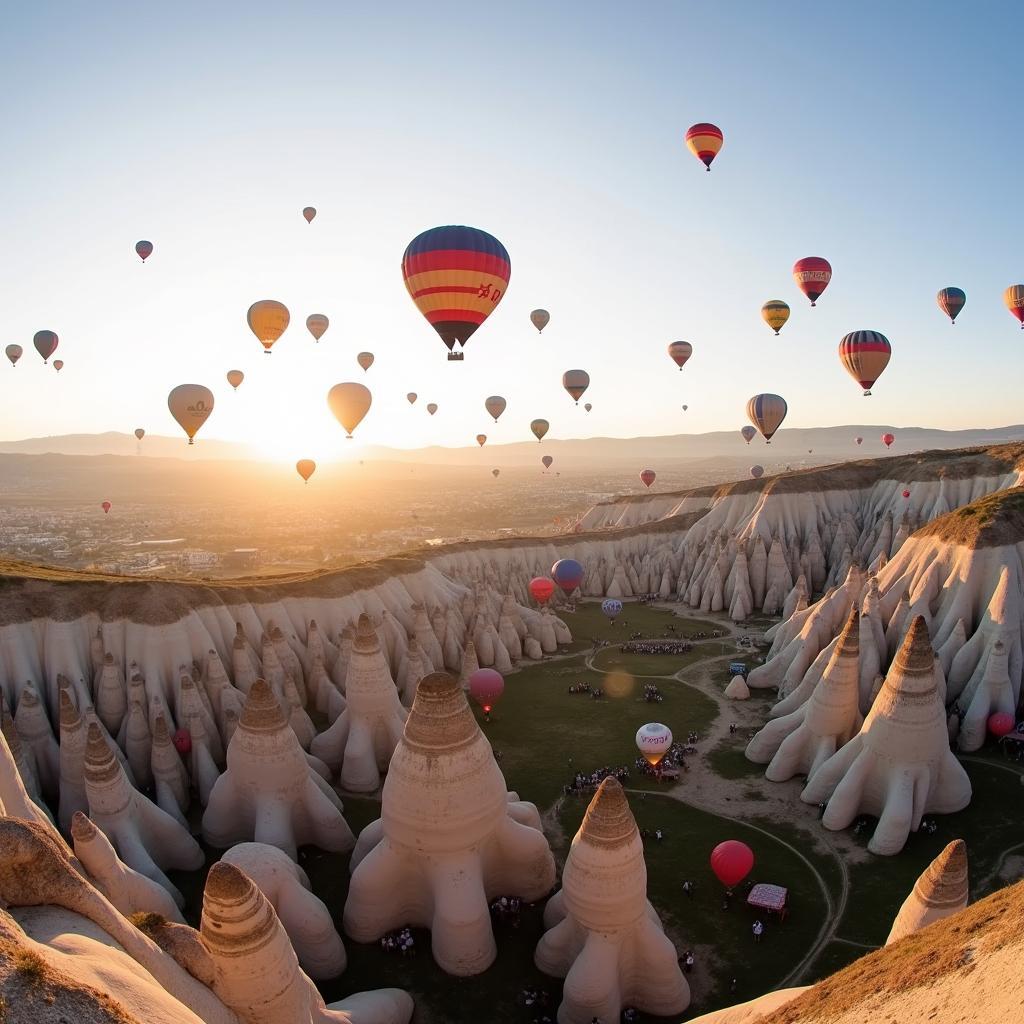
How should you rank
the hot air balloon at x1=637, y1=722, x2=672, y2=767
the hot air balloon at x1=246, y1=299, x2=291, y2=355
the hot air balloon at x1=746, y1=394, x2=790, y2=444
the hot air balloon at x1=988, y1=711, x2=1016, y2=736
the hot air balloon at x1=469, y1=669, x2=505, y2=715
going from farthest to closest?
the hot air balloon at x1=746, y1=394, x2=790, y2=444, the hot air balloon at x1=246, y1=299, x2=291, y2=355, the hot air balloon at x1=469, y1=669, x2=505, y2=715, the hot air balloon at x1=988, y1=711, x2=1016, y2=736, the hot air balloon at x1=637, y1=722, x2=672, y2=767

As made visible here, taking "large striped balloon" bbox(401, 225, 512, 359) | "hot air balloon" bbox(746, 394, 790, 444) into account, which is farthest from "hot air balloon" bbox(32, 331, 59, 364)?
"hot air balloon" bbox(746, 394, 790, 444)

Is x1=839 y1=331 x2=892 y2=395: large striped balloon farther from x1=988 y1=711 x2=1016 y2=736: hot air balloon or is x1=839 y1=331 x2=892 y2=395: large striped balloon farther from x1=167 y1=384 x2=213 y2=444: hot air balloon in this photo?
x1=167 y1=384 x2=213 y2=444: hot air balloon

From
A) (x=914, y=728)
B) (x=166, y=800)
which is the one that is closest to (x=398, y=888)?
(x=166, y=800)

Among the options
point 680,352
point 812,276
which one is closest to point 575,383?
point 680,352

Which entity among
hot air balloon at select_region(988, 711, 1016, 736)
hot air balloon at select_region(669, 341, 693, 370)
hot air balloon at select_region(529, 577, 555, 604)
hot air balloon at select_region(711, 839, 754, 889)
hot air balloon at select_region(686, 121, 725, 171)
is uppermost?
hot air balloon at select_region(686, 121, 725, 171)

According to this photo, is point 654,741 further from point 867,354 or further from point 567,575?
point 867,354

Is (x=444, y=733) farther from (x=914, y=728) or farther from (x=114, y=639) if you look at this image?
(x=114, y=639)
